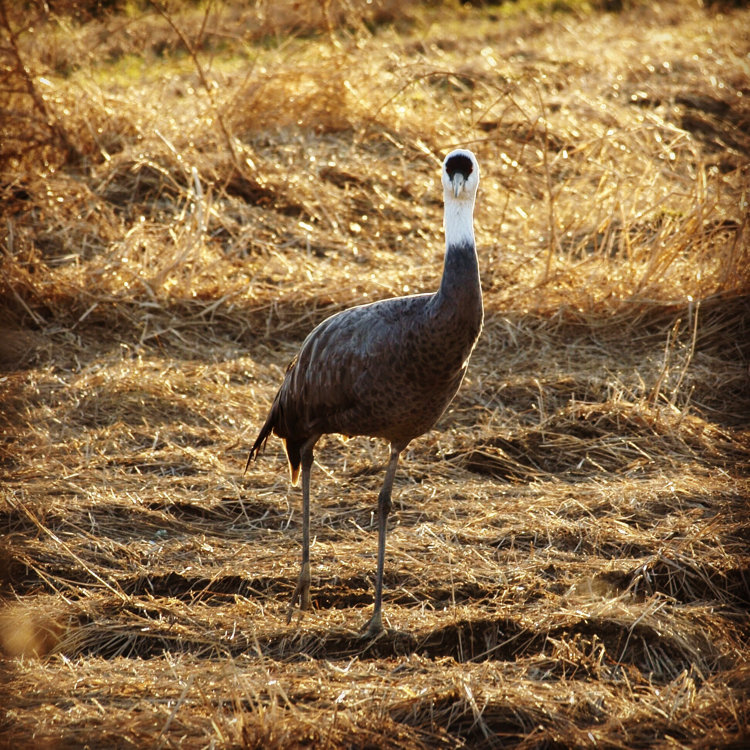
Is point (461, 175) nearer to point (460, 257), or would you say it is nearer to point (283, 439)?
point (460, 257)

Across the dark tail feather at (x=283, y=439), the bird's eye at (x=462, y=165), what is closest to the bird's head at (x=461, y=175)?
the bird's eye at (x=462, y=165)

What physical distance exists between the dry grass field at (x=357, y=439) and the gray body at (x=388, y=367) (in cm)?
66

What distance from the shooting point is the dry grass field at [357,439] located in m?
3.53

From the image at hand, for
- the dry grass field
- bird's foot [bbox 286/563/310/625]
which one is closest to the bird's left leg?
the dry grass field

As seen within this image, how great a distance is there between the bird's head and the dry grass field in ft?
5.89

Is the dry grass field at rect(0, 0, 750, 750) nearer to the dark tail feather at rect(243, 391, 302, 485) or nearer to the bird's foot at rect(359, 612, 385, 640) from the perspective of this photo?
the bird's foot at rect(359, 612, 385, 640)

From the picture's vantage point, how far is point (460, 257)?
3.88 metres

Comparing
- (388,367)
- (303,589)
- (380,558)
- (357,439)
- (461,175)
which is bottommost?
(357,439)

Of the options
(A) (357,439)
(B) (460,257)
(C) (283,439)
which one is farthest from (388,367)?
(A) (357,439)

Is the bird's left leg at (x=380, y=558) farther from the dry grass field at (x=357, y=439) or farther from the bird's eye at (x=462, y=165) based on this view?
the bird's eye at (x=462, y=165)

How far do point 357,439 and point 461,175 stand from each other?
2.70 metres

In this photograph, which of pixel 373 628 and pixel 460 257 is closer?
pixel 460 257

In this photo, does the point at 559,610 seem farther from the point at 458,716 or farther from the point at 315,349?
the point at 315,349

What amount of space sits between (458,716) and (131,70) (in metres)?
10.00
